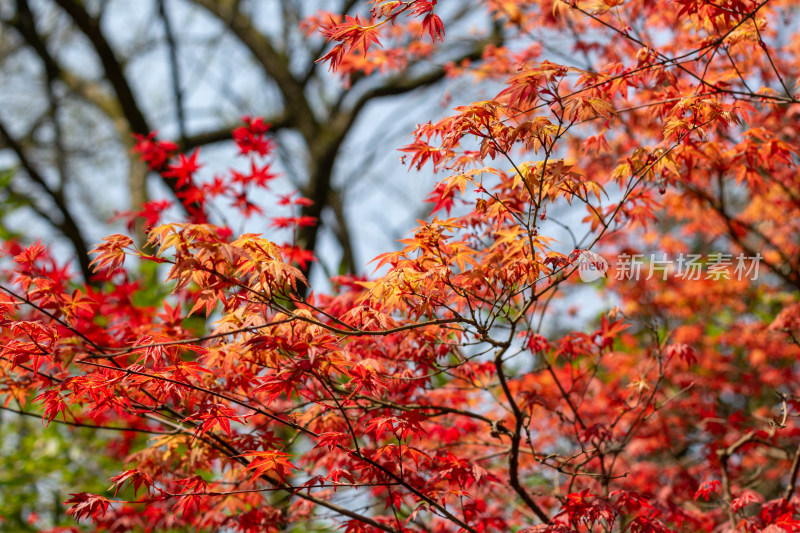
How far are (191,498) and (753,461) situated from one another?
5414 mm

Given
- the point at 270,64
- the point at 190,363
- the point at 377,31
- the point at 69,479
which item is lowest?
the point at 190,363

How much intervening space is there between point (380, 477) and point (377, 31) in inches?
70.9

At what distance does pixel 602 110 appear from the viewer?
2.24 meters

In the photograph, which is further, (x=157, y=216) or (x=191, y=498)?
(x=157, y=216)

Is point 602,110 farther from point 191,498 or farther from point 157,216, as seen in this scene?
point 157,216

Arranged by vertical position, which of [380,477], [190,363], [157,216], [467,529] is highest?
[157,216]

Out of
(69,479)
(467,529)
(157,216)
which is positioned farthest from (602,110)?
(69,479)

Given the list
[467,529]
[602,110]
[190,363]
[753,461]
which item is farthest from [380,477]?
[753,461]

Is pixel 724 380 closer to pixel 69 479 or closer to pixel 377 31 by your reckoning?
pixel 377 31

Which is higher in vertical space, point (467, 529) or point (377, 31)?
point (377, 31)

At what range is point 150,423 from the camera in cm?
496

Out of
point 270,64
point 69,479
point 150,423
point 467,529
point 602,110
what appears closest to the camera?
point 602,110

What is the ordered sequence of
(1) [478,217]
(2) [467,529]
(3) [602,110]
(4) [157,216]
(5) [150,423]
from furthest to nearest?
(5) [150,423]
(4) [157,216]
(1) [478,217]
(2) [467,529]
(3) [602,110]

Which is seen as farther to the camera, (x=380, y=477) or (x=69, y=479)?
(x=69, y=479)
